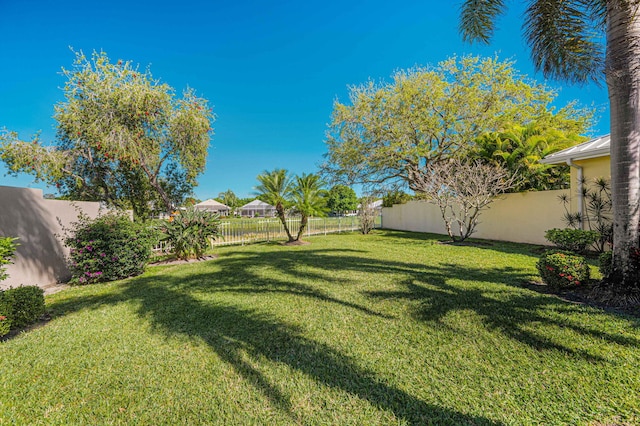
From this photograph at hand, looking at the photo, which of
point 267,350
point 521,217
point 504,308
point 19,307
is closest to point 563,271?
point 504,308

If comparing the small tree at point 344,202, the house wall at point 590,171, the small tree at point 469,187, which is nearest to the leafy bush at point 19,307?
the small tree at point 469,187

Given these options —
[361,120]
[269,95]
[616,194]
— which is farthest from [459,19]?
[269,95]

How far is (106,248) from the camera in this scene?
6273 mm

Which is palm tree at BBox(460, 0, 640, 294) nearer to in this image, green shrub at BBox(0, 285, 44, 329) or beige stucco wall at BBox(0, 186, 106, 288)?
green shrub at BBox(0, 285, 44, 329)

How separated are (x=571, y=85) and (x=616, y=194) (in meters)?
3.25

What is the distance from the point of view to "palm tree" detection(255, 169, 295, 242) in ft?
42.5

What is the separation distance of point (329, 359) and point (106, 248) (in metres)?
6.33

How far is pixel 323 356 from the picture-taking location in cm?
282

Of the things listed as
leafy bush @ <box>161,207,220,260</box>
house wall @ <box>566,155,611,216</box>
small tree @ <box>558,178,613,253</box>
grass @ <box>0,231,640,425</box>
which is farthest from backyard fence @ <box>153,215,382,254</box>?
small tree @ <box>558,178,613,253</box>

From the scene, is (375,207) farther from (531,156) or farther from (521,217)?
(531,156)

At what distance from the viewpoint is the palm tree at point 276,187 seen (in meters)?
13.0

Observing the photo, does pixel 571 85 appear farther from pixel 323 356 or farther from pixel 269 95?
pixel 269 95

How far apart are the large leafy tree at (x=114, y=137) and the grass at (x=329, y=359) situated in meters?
7.03

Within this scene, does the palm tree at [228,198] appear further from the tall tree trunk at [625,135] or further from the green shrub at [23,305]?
the tall tree trunk at [625,135]
